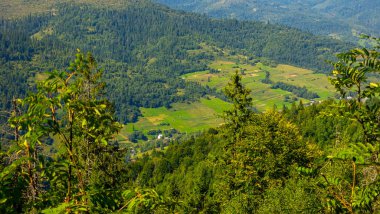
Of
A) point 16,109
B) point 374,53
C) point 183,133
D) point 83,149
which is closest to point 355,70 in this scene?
point 374,53

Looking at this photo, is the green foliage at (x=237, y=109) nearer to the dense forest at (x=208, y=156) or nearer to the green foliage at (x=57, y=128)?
the dense forest at (x=208, y=156)

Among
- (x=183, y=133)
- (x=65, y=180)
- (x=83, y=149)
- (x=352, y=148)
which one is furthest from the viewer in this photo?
(x=183, y=133)

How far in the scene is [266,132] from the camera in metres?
32.2

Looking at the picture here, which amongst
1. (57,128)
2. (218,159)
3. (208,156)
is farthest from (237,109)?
(57,128)

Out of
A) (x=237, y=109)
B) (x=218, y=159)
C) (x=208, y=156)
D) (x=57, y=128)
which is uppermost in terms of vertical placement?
(x=57, y=128)

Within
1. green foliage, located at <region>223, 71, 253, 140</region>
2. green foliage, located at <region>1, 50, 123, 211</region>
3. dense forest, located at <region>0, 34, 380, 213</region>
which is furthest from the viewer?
green foliage, located at <region>223, 71, 253, 140</region>

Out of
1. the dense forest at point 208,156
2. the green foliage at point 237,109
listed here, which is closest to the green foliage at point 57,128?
the dense forest at point 208,156

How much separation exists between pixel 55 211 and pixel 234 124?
89.0 ft

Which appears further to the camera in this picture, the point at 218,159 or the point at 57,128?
the point at 218,159

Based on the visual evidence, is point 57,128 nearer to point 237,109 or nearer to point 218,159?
point 237,109

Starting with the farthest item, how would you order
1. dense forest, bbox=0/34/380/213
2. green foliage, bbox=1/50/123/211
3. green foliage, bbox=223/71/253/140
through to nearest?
green foliage, bbox=223/71/253/140 → dense forest, bbox=0/34/380/213 → green foliage, bbox=1/50/123/211

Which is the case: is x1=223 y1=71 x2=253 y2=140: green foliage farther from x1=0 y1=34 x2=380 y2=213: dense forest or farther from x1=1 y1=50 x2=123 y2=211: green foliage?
x1=1 y1=50 x2=123 y2=211: green foliage

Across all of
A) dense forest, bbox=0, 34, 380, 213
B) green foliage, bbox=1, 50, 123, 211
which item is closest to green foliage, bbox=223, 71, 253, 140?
dense forest, bbox=0, 34, 380, 213

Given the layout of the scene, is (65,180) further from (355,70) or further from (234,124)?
(234,124)
